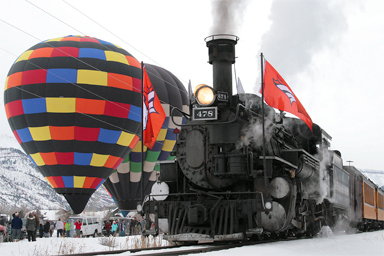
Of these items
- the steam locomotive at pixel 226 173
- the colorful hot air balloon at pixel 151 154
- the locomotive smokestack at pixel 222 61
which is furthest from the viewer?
the colorful hot air balloon at pixel 151 154

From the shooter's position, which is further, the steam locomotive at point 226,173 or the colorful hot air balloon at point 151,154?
the colorful hot air balloon at point 151,154

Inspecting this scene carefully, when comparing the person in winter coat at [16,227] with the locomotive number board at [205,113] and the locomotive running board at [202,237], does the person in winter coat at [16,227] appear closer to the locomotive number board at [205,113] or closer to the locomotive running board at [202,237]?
the locomotive running board at [202,237]

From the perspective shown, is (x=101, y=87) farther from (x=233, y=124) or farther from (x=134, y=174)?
(x=233, y=124)

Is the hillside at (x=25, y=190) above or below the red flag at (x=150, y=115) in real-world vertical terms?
below

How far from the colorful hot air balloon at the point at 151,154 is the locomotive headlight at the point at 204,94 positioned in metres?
19.4

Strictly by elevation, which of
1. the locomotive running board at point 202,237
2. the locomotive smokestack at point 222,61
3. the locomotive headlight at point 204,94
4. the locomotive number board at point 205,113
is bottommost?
the locomotive running board at point 202,237

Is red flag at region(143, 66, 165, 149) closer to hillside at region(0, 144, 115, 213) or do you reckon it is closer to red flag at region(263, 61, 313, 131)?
red flag at region(263, 61, 313, 131)

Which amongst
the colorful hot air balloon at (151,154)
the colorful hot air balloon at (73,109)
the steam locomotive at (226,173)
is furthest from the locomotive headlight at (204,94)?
the colorful hot air balloon at (151,154)

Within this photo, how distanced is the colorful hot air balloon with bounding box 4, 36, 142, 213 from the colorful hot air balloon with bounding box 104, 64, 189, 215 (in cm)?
387

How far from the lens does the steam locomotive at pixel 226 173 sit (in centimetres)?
1026

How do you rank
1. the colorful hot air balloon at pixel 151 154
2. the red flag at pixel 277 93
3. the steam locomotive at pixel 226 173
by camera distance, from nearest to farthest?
the steam locomotive at pixel 226 173
the red flag at pixel 277 93
the colorful hot air balloon at pixel 151 154

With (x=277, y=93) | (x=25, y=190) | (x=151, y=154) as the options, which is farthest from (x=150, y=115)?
(x=25, y=190)

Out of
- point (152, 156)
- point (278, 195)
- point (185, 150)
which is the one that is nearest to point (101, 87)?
point (152, 156)

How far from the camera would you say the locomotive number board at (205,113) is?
416 inches
